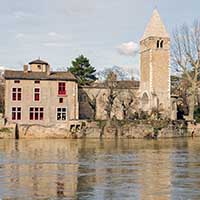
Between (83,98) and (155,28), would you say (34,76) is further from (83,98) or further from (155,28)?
(155,28)

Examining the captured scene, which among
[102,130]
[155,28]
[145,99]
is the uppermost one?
[155,28]

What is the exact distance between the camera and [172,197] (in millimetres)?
16281

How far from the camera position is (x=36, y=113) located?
200 feet

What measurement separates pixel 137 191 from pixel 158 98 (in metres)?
52.0

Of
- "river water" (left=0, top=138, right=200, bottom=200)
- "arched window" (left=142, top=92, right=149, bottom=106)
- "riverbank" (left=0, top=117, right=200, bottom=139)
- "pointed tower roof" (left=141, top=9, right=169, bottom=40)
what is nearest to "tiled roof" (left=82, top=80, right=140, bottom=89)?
"arched window" (left=142, top=92, right=149, bottom=106)

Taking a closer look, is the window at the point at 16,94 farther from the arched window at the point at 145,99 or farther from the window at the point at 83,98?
the arched window at the point at 145,99

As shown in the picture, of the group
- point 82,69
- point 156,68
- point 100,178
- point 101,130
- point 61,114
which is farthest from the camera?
point 82,69

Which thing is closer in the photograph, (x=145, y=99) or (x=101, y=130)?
(x=101, y=130)

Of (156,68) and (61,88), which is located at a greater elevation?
(156,68)

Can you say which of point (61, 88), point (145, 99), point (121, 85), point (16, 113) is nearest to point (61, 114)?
point (61, 88)

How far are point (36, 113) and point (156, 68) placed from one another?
2010 cm

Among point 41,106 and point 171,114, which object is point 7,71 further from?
point 171,114

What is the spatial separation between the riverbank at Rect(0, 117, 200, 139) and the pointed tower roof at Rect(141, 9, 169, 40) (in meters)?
16.1

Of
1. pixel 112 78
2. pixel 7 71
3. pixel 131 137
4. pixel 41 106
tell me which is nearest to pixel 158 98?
pixel 112 78
